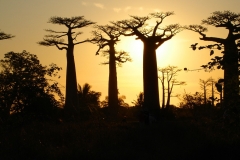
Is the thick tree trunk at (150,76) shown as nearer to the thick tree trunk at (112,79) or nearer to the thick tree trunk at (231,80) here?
the thick tree trunk at (112,79)

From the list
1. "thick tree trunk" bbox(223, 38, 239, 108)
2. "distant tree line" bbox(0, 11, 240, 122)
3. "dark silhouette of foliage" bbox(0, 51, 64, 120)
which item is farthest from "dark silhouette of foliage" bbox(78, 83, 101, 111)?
"thick tree trunk" bbox(223, 38, 239, 108)

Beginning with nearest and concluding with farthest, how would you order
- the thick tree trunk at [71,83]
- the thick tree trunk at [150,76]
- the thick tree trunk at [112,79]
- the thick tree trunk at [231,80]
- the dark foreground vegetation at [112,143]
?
the thick tree trunk at [231,80], the dark foreground vegetation at [112,143], the thick tree trunk at [150,76], the thick tree trunk at [71,83], the thick tree trunk at [112,79]

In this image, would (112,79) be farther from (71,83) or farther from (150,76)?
(150,76)

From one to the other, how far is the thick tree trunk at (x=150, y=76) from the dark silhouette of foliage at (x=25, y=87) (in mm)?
9433

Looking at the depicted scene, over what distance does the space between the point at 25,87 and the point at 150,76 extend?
468 inches

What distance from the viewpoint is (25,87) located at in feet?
42.3

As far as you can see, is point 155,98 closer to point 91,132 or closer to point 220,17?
point 220,17

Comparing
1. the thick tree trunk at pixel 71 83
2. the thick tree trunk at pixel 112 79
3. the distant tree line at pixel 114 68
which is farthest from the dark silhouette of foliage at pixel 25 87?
the thick tree trunk at pixel 112 79

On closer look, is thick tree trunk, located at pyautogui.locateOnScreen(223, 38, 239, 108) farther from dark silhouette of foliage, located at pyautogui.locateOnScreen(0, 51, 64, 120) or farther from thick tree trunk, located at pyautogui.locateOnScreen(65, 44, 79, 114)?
thick tree trunk, located at pyautogui.locateOnScreen(65, 44, 79, 114)

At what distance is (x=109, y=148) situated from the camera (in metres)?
10.1

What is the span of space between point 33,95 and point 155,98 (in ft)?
38.6

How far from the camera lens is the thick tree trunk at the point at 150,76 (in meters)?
24.0

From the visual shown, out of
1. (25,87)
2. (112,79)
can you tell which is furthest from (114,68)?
(25,87)

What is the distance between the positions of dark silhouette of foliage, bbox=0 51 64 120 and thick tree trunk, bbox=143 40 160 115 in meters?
9.43
